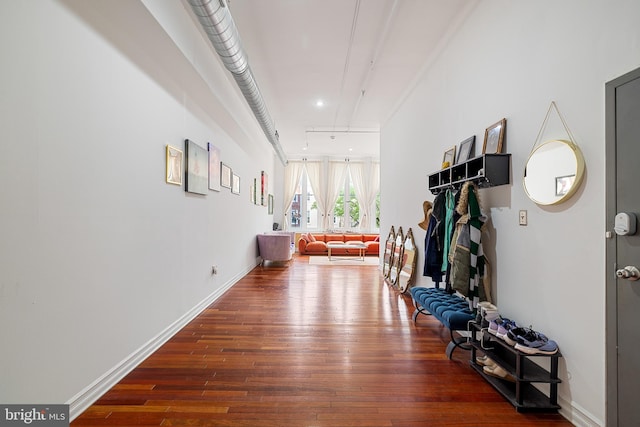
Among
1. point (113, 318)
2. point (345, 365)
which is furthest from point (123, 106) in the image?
point (345, 365)

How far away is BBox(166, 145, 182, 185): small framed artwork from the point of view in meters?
2.88

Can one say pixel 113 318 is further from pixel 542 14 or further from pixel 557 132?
pixel 542 14

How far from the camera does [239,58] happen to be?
3094 millimetres

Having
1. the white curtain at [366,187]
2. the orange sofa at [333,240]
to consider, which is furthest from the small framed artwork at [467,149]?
the white curtain at [366,187]

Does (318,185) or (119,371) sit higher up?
(318,185)

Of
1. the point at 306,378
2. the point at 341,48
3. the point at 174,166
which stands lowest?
the point at 306,378

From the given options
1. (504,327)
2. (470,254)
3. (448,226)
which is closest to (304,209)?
(448,226)

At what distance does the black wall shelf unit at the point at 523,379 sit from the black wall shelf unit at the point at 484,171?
3.83 feet

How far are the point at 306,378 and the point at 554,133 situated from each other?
2.40 meters

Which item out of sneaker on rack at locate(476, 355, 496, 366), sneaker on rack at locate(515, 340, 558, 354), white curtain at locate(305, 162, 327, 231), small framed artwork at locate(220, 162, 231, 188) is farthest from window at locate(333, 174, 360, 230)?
sneaker on rack at locate(515, 340, 558, 354)

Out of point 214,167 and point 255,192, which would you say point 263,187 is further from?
point 214,167

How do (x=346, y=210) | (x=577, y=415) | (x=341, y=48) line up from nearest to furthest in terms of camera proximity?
(x=577, y=415) < (x=341, y=48) < (x=346, y=210)

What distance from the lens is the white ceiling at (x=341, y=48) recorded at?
3014mm

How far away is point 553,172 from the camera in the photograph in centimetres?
185
